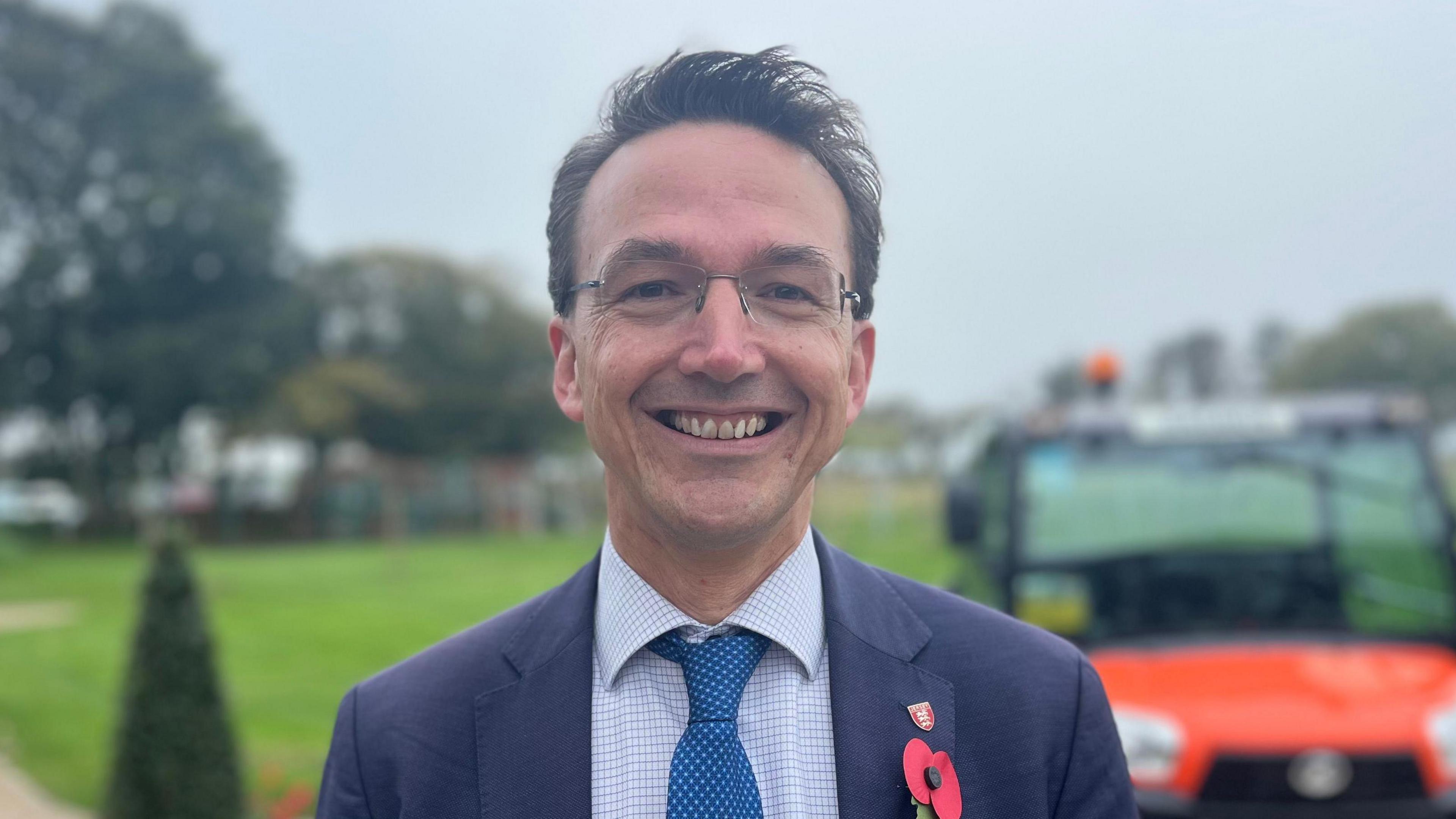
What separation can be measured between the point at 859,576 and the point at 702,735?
1.45 feet

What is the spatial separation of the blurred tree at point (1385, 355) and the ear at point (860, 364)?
25600 millimetres

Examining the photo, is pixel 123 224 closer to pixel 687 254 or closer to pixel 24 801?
pixel 24 801

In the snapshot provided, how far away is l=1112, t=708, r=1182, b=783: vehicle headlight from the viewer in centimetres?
456

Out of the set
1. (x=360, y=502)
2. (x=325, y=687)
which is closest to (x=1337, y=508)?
(x=325, y=687)

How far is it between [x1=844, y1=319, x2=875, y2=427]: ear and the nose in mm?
229

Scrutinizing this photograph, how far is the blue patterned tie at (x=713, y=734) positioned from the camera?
1.75 metres

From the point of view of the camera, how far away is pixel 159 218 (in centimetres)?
3603

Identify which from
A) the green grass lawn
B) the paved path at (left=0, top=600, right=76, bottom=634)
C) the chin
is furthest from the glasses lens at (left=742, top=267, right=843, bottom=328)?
the paved path at (left=0, top=600, right=76, bottom=634)

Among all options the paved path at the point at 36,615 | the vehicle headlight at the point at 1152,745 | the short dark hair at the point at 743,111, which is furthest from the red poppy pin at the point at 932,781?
the paved path at the point at 36,615

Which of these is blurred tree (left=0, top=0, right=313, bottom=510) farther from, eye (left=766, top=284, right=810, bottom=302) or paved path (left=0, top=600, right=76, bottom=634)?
eye (left=766, top=284, right=810, bottom=302)

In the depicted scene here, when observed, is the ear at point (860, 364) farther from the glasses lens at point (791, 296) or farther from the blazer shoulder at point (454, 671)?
the blazer shoulder at point (454, 671)

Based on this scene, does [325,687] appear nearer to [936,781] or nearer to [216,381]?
[936,781]

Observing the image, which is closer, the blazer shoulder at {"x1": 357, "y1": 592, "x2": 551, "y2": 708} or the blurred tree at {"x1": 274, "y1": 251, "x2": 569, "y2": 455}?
the blazer shoulder at {"x1": 357, "y1": 592, "x2": 551, "y2": 708}

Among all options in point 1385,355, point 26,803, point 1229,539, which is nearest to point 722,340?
point 1229,539
